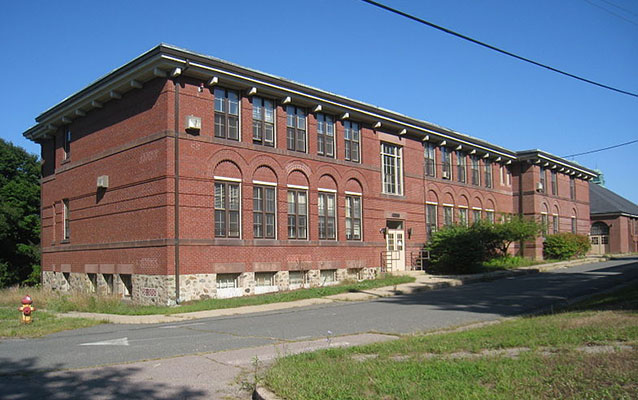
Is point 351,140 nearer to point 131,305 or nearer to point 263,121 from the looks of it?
point 263,121

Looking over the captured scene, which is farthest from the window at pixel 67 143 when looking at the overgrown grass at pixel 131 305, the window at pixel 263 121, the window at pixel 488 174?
the window at pixel 488 174

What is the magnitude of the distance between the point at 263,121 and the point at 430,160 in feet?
45.1

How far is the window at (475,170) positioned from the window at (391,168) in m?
8.67

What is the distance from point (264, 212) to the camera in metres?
23.1

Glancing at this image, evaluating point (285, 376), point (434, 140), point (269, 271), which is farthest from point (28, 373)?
point (434, 140)

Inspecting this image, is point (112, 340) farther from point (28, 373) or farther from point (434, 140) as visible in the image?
point (434, 140)

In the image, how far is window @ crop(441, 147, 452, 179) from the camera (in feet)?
115

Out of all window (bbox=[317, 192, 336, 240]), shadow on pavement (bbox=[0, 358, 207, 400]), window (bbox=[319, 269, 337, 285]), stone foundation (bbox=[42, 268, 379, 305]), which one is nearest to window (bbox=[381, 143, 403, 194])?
window (bbox=[317, 192, 336, 240])

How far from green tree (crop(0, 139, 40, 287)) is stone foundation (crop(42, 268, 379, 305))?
11834 millimetres

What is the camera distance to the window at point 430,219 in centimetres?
3319

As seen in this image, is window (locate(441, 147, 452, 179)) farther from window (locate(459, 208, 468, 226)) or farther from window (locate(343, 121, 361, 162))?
window (locate(343, 121, 361, 162))

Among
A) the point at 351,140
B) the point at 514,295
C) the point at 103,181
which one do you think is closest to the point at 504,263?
the point at 351,140

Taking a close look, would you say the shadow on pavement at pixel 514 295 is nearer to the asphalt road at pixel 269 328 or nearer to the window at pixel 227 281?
the asphalt road at pixel 269 328

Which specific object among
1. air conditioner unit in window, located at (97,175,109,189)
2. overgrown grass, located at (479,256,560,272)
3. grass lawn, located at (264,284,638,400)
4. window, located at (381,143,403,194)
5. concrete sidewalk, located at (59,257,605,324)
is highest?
window, located at (381,143,403,194)
